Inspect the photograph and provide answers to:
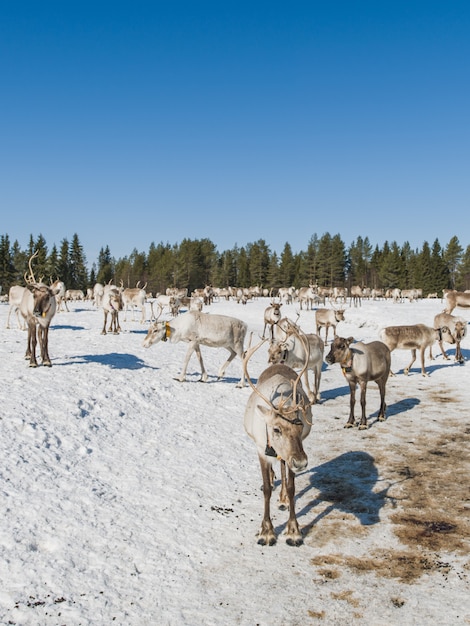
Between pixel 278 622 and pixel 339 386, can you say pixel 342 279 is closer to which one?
pixel 339 386

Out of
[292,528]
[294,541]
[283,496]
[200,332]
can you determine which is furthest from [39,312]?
[294,541]

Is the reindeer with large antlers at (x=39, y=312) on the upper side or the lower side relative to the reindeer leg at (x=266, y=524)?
upper

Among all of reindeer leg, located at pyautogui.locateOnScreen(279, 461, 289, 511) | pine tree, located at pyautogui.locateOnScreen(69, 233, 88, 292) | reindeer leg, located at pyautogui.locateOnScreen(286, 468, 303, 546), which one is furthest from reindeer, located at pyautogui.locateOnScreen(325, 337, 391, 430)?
pine tree, located at pyautogui.locateOnScreen(69, 233, 88, 292)

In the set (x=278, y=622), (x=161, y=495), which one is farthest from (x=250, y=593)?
(x=161, y=495)

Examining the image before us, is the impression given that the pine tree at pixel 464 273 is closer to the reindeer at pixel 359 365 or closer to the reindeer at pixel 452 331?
the reindeer at pixel 452 331

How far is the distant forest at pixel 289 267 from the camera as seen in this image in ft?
293

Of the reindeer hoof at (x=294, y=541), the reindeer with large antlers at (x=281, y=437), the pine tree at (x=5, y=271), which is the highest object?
the pine tree at (x=5, y=271)

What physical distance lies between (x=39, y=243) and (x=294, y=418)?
91876 mm

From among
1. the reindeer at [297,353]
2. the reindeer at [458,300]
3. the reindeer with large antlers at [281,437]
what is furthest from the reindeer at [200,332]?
the reindeer at [458,300]

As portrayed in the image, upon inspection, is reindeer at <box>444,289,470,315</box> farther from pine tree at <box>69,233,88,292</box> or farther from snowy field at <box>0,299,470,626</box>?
pine tree at <box>69,233,88,292</box>

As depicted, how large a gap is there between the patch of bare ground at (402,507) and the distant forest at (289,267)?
78034 mm

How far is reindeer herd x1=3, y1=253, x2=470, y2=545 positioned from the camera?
17.7 ft

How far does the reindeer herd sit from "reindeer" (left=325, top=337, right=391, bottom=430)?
23 millimetres

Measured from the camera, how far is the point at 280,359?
1187 cm
